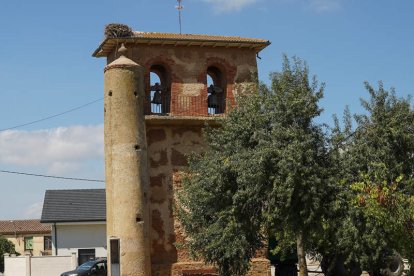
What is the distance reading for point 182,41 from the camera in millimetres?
26609

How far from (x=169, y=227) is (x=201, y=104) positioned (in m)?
4.76

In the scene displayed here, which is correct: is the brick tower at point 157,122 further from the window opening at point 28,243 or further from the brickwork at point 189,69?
the window opening at point 28,243

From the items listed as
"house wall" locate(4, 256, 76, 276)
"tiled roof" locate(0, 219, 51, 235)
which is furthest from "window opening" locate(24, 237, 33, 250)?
"house wall" locate(4, 256, 76, 276)

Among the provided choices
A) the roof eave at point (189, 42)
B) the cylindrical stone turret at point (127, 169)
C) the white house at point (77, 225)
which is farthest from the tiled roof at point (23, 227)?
the cylindrical stone turret at point (127, 169)

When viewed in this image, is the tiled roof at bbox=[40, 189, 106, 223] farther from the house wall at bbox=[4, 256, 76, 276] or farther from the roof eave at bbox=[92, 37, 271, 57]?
the roof eave at bbox=[92, 37, 271, 57]

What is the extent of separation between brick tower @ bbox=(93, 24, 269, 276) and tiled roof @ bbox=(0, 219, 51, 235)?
176 ft

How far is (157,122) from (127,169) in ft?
8.18

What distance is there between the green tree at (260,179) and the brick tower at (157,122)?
1.28 m

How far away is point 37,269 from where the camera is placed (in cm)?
4303

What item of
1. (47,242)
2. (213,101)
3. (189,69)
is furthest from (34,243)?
(189,69)

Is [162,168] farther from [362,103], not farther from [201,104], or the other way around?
[362,103]

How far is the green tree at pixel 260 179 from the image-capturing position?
70.9 feet

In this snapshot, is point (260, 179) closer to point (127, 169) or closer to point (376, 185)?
point (376, 185)

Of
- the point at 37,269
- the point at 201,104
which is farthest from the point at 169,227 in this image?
the point at 37,269
